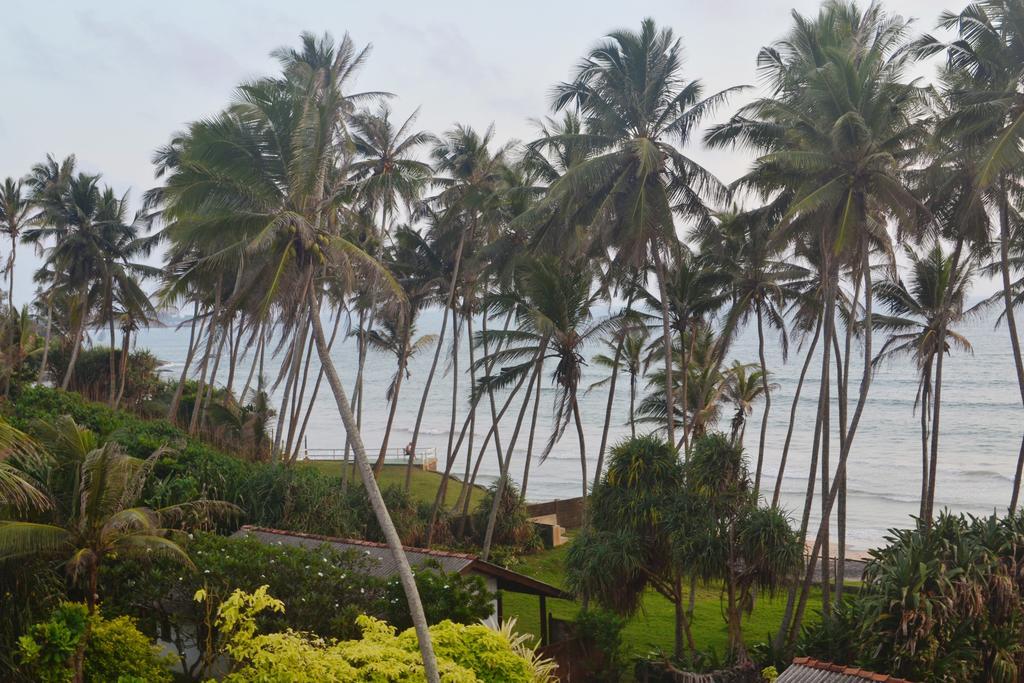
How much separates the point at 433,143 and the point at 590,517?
14545 mm

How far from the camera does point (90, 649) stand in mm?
13586

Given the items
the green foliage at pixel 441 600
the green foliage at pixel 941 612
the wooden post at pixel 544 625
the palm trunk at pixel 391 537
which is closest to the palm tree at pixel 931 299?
the green foliage at pixel 941 612

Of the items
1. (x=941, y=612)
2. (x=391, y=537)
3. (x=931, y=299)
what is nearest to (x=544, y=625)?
(x=391, y=537)

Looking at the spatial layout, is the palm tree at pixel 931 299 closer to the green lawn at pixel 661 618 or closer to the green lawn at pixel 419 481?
the green lawn at pixel 661 618

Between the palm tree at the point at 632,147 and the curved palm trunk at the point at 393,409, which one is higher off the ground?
the palm tree at the point at 632,147

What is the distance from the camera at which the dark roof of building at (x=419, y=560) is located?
16.5 m

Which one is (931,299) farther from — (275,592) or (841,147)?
(275,592)

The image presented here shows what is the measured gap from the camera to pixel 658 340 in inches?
1225

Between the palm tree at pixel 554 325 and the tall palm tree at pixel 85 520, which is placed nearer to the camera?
the tall palm tree at pixel 85 520

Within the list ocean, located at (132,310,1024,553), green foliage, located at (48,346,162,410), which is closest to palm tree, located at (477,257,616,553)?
ocean, located at (132,310,1024,553)

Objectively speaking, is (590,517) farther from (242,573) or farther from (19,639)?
(19,639)

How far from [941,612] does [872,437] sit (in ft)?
220

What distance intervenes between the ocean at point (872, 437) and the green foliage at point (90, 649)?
14513 mm

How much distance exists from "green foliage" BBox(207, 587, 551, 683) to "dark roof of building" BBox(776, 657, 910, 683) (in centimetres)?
367
